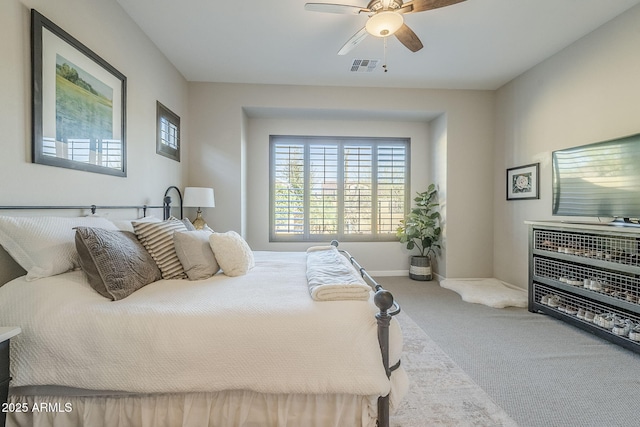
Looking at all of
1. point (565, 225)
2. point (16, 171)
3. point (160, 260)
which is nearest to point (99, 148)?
point (16, 171)

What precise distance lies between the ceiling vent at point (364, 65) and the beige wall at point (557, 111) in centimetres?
202

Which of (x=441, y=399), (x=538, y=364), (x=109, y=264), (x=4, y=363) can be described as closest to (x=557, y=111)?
(x=538, y=364)

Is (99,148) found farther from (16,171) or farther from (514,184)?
(514,184)

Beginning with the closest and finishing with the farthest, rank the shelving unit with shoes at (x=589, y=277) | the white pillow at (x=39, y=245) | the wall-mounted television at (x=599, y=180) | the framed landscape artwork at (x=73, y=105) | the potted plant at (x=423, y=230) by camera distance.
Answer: the white pillow at (x=39, y=245) → the framed landscape artwork at (x=73, y=105) → the shelving unit with shoes at (x=589, y=277) → the wall-mounted television at (x=599, y=180) → the potted plant at (x=423, y=230)

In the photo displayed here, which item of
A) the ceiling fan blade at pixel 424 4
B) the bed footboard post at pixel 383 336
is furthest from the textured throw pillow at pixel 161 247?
the ceiling fan blade at pixel 424 4

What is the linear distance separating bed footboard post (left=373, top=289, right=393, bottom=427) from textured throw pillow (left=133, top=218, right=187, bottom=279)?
1.30 metres

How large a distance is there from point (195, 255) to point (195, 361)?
2.54 ft

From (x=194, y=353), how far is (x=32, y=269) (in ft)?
3.05

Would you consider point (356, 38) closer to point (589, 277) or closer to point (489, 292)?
point (589, 277)

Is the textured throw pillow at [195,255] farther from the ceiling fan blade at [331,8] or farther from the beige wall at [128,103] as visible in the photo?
the ceiling fan blade at [331,8]

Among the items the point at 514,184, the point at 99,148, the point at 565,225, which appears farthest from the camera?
the point at 514,184

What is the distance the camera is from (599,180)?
268 centimetres

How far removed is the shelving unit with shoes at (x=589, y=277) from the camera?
220 centimetres

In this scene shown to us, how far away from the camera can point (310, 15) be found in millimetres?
2502
